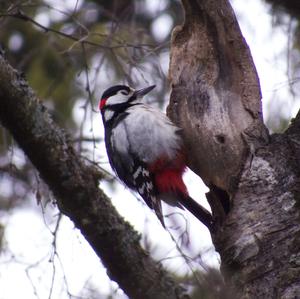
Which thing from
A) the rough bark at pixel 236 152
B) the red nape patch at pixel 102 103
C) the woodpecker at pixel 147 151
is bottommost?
the rough bark at pixel 236 152

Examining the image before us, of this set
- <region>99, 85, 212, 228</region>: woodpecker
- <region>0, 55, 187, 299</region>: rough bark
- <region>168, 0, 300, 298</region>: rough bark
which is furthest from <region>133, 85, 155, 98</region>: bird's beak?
<region>0, 55, 187, 299</region>: rough bark

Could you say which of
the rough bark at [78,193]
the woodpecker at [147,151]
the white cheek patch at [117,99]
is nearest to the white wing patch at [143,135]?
the woodpecker at [147,151]

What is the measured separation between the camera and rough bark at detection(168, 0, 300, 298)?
312 cm

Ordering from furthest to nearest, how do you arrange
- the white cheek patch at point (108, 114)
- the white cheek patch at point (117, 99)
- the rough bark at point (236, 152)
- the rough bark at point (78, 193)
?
the white cheek patch at point (108, 114) → the white cheek patch at point (117, 99) → the rough bark at point (78, 193) → the rough bark at point (236, 152)

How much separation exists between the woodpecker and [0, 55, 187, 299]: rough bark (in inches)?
20.6

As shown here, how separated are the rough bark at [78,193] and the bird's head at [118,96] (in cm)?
111

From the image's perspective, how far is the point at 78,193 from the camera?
11.7 ft

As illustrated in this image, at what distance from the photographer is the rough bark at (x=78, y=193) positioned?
3.37m

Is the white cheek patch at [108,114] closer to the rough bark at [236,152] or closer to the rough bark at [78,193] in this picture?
the rough bark at [236,152]

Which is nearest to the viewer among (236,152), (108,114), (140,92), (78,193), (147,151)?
(78,193)

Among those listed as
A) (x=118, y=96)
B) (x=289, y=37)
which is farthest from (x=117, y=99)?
(x=289, y=37)

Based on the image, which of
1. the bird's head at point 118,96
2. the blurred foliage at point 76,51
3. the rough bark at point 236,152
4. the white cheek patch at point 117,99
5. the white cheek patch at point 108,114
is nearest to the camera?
the rough bark at point 236,152

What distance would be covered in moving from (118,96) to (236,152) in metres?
1.47

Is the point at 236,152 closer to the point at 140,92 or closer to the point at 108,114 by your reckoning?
the point at 140,92
